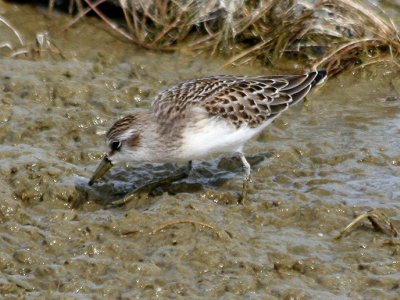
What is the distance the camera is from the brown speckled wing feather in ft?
26.8

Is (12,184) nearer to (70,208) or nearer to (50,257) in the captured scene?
(70,208)

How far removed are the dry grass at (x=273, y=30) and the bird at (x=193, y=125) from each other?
2.02 meters

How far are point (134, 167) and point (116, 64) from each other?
198 centimetres

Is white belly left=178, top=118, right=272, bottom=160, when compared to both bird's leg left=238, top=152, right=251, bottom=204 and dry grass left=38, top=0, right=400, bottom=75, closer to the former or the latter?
bird's leg left=238, top=152, right=251, bottom=204

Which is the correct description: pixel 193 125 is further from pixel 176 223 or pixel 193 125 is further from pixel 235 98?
pixel 176 223

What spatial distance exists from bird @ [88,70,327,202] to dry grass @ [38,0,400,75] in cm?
202

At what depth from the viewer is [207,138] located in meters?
7.98

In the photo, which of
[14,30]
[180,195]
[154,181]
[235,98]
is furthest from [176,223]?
[14,30]

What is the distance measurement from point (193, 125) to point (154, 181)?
0.79m

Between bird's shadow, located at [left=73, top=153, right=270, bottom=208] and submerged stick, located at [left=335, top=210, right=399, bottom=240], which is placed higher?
submerged stick, located at [left=335, top=210, right=399, bottom=240]

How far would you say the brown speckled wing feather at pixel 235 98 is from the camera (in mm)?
8164

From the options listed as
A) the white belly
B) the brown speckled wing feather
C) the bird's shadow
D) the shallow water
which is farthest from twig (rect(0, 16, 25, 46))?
the white belly

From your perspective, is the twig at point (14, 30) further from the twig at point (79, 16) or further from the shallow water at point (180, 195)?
the twig at point (79, 16)

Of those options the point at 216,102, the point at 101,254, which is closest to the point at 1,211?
the point at 101,254
